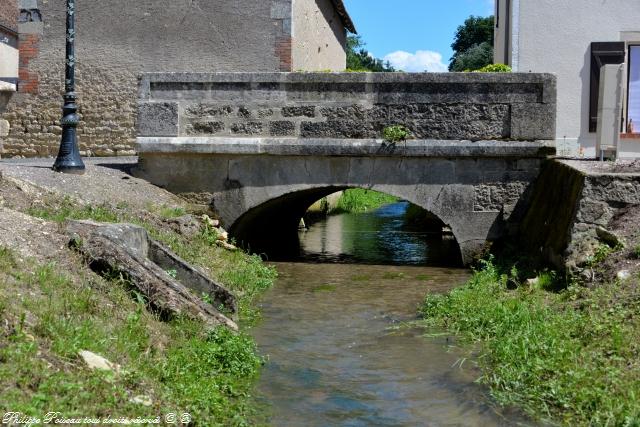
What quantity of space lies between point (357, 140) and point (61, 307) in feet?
20.2

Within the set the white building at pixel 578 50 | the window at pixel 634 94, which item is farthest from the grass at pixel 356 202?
the window at pixel 634 94

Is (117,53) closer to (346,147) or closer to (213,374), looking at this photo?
(346,147)

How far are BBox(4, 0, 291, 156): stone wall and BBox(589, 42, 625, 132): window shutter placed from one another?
5.83m

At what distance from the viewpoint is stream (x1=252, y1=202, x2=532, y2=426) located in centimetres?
529

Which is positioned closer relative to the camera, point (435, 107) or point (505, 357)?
point (505, 357)

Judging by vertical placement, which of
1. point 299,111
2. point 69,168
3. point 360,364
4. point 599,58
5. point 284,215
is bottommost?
point 360,364

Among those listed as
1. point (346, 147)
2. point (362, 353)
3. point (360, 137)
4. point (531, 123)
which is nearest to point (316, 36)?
point (360, 137)

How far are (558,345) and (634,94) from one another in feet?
37.3

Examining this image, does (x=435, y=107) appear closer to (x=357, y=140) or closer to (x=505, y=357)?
(x=357, y=140)

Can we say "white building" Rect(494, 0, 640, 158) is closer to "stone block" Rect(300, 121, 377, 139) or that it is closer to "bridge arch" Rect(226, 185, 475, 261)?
"bridge arch" Rect(226, 185, 475, 261)

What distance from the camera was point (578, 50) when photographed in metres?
15.9

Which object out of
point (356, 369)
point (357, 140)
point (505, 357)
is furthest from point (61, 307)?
point (357, 140)

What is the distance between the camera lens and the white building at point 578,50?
15.7m

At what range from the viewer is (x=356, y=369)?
20.7ft
